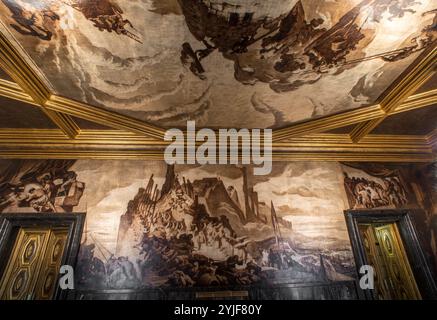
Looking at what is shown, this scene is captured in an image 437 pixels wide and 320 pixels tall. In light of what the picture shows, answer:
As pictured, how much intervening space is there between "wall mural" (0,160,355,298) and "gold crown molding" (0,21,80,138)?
2081 millimetres

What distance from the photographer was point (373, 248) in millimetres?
6973

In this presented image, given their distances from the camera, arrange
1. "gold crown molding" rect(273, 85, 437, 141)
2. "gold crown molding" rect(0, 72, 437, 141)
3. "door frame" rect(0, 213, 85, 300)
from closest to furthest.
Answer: "gold crown molding" rect(0, 72, 437, 141)
"gold crown molding" rect(273, 85, 437, 141)
"door frame" rect(0, 213, 85, 300)

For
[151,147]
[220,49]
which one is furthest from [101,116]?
[220,49]

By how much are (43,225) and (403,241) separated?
8.64 meters

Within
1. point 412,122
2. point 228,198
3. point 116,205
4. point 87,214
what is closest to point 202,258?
point 228,198

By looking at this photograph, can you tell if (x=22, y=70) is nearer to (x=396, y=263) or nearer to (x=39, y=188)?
(x=39, y=188)

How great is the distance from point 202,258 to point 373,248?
506 cm

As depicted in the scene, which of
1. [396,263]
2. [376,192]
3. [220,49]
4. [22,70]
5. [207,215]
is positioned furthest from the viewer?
[396,263]

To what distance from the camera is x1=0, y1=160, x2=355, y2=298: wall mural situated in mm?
5230

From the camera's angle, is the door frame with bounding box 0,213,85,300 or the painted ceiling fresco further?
the door frame with bounding box 0,213,85,300

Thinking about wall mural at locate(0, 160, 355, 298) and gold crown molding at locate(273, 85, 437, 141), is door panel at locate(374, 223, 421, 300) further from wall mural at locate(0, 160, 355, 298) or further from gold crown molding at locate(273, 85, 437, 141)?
gold crown molding at locate(273, 85, 437, 141)

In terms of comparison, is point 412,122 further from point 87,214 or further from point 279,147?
point 87,214

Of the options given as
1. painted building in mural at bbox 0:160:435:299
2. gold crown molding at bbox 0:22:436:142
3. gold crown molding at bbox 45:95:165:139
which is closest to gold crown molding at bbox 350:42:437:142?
gold crown molding at bbox 0:22:436:142

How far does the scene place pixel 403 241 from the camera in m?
6.11
